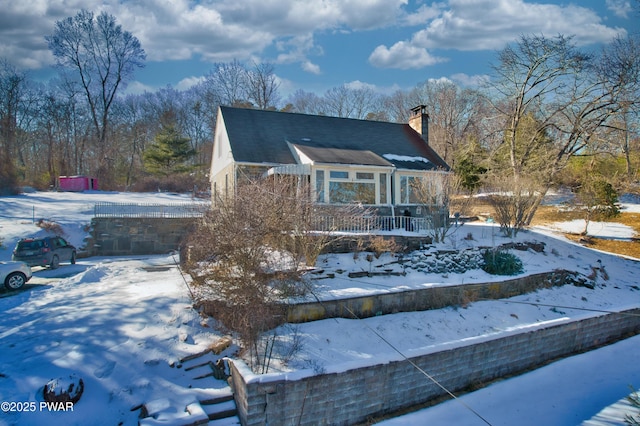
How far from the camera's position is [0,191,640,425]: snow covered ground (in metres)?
5.37

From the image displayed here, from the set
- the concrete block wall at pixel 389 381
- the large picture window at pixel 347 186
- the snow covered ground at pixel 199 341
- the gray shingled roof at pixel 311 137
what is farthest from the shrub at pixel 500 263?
the gray shingled roof at pixel 311 137

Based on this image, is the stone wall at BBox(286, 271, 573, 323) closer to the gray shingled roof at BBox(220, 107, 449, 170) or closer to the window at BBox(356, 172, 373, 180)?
the window at BBox(356, 172, 373, 180)

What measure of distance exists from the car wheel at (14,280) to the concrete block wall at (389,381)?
821 centimetres

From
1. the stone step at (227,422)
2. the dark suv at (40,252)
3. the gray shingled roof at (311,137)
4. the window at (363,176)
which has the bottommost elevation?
the stone step at (227,422)

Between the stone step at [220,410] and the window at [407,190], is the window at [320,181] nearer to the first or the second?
the window at [407,190]

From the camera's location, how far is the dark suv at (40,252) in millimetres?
11633

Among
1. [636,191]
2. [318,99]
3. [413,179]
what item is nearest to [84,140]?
[318,99]

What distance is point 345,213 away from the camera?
1029 centimetres

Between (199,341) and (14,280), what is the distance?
7146mm

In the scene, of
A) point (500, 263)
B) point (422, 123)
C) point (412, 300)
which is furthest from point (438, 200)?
point (422, 123)

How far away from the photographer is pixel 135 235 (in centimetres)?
1608

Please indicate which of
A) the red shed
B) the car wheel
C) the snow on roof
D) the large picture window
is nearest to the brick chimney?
the snow on roof

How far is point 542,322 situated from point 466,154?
18853mm

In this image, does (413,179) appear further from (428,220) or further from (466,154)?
(466,154)
